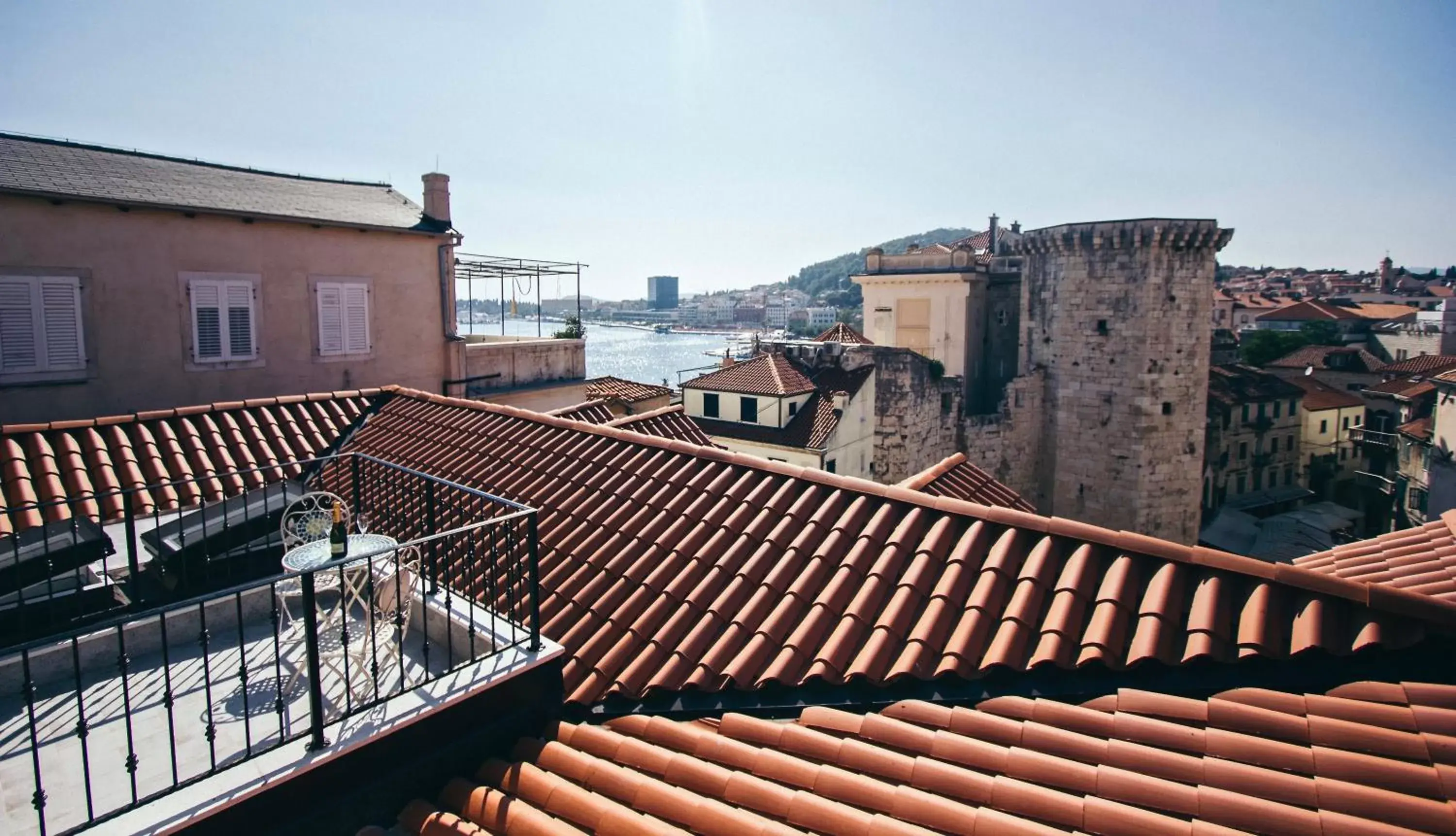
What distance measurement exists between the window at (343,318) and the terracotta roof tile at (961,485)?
12027mm

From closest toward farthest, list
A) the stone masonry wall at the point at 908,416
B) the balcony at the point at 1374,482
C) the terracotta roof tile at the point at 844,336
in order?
the stone masonry wall at the point at 908,416 < the terracotta roof tile at the point at 844,336 < the balcony at the point at 1374,482

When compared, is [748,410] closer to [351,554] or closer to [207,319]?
[207,319]

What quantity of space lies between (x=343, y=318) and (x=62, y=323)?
436cm

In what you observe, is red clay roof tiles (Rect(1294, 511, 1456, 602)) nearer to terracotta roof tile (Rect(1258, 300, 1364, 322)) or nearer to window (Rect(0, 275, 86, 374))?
window (Rect(0, 275, 86, 374))

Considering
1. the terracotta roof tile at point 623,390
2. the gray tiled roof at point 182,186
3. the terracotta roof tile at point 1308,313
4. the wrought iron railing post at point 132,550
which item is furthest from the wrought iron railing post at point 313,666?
the terracotta roof tile at point 1308,313

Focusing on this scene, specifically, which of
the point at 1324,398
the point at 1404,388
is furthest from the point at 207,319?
the point at 1404,388

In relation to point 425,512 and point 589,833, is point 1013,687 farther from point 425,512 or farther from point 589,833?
point 425,512

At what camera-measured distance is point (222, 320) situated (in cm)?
1384

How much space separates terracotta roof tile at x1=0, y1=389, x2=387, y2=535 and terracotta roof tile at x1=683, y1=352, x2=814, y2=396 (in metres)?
18.1

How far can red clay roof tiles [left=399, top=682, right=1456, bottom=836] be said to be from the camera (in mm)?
3070

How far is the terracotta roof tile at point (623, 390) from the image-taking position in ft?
75.2

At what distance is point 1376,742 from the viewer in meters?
3.23


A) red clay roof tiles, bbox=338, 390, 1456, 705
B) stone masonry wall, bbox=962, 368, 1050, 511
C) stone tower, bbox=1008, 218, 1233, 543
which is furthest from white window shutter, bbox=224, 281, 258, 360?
stone tower, bbox=1008, 218, 1233, 543

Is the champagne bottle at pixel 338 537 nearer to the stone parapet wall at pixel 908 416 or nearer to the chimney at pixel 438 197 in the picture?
the chimney at pixel 438 197
